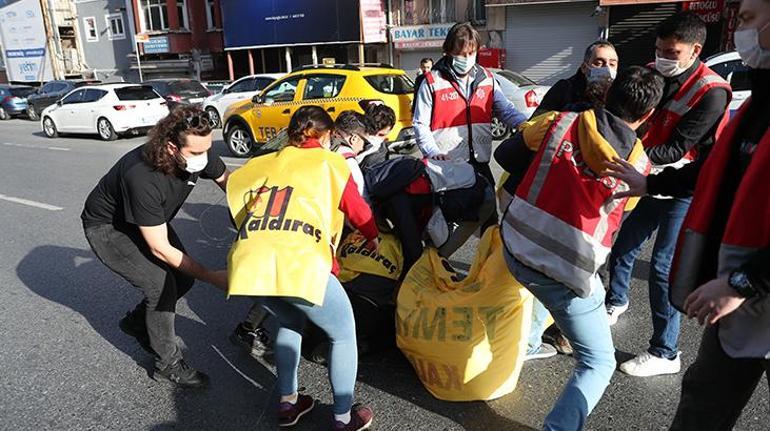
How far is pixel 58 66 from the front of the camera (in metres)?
33.1

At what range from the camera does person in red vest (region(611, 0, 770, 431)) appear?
1483 millimetres

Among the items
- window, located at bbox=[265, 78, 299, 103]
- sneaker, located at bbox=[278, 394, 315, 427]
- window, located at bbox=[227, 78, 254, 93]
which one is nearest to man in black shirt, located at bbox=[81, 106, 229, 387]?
sneaker, located at bbox=[278, 394, 315, 427]

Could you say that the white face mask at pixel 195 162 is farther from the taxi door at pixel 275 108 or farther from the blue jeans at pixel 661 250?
the taxi door at pixel 275 108

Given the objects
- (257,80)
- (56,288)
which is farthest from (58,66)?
(56,288)

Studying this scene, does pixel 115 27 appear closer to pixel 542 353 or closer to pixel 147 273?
pixel 147 273

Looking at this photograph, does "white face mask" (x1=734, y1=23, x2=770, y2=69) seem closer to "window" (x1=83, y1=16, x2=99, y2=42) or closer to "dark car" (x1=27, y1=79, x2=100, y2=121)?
"dark car" (x1=27, y1=79, x2=100, y2=121)

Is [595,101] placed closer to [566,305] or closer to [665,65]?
[665,65]

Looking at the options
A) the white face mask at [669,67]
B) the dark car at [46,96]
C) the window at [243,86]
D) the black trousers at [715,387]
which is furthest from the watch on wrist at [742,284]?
the dark car at [46,96]

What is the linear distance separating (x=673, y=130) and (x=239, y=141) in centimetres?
925

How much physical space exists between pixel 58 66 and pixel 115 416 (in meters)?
36.6

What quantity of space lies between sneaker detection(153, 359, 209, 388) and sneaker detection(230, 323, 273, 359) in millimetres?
371

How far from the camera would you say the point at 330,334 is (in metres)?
2.42

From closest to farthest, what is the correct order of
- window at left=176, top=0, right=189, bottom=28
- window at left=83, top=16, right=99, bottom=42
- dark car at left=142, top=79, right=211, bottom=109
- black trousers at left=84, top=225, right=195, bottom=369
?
black trousers at left=84, top=225, right=195, bottom=369 < dark car at left=142, top=79, right=211, bottom=109 < window at left=176, top=0, right=189, bottom=28 < window at left=83, top=16, right=99, bottom=42

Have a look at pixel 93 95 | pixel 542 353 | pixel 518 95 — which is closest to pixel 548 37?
pixel 518 95
